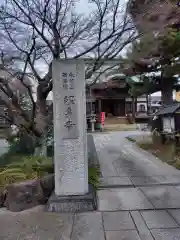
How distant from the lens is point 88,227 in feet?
11.4

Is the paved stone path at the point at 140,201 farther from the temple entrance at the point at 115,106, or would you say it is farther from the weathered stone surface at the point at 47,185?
the temple entrance at the point at 115,106

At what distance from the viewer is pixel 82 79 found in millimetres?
4395

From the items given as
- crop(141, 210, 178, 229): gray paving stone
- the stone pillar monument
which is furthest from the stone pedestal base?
crop(141, 210, 178, 229): gray paving stone

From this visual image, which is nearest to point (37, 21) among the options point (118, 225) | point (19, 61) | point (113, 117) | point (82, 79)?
point (19, 61)

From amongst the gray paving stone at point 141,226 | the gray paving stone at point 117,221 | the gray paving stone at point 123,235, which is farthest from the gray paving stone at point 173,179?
the gray paving stone at point 123,235

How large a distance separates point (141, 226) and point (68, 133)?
6.10 feet

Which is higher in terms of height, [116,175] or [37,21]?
[37,21]

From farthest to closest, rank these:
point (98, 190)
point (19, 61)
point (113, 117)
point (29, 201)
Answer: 1. point (113, 117)
2. point (19, 61)
3. point (98, 190)
4. point (29, 201)

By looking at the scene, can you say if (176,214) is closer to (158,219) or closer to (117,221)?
(158,219)

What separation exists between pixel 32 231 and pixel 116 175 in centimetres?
326

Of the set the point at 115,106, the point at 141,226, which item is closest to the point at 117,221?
the point at 141,226

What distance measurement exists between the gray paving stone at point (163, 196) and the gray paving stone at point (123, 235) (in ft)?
3.36

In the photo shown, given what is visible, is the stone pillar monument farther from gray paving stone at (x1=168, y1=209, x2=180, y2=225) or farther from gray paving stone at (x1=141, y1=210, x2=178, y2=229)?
gray paving stone at (x1=168, y1=209, x2=180, y2=225)

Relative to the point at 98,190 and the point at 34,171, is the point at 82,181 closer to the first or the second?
A: the point at 98,190
